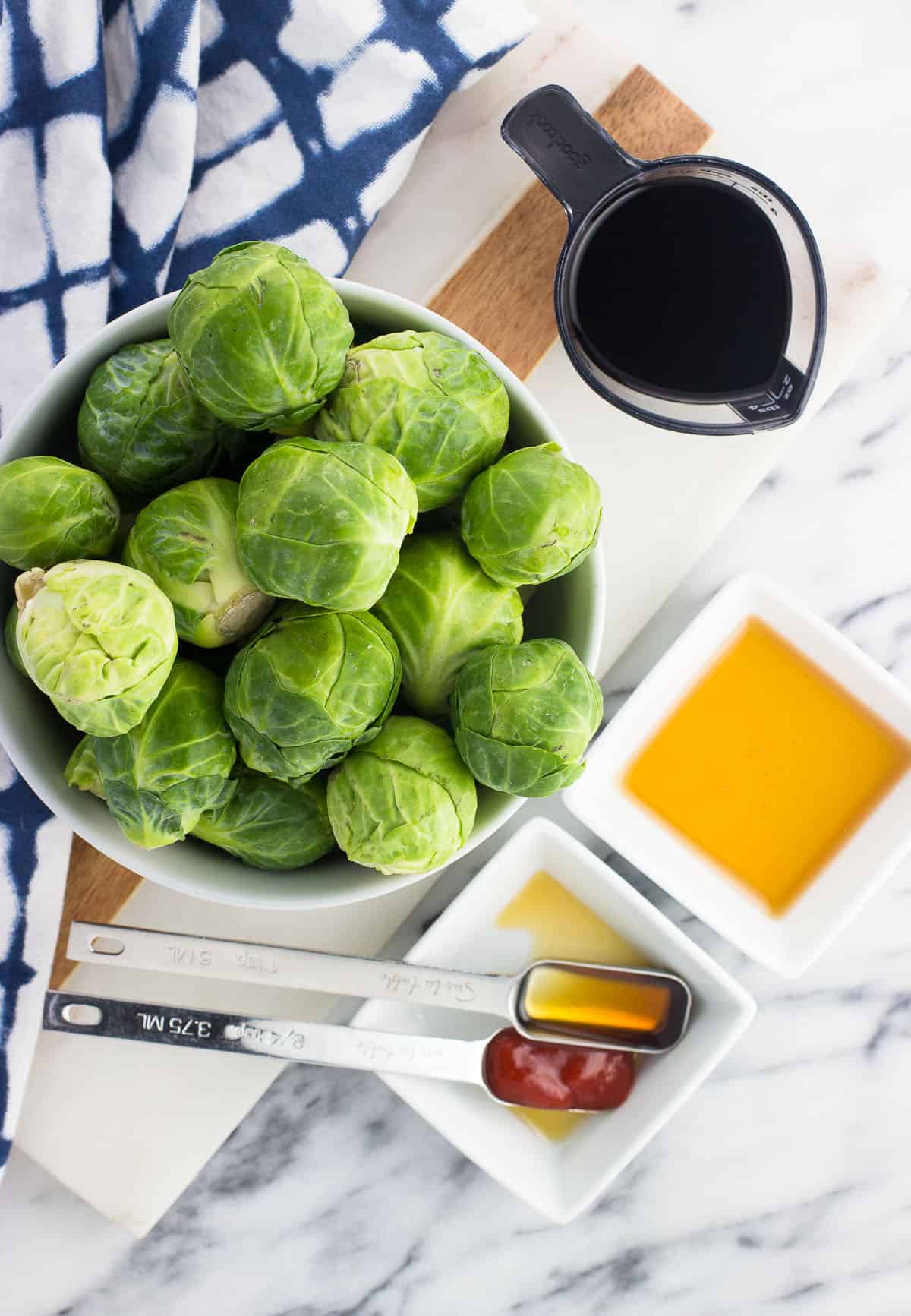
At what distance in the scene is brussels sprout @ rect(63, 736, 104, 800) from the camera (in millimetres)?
895

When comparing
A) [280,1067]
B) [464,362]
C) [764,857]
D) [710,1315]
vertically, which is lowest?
[710,1315]

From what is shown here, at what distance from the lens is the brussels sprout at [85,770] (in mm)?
895

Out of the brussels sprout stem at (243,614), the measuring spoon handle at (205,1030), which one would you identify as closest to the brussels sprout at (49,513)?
the brussels sprout stem at (243,614)

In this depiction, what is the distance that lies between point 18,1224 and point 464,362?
1212 millimetres

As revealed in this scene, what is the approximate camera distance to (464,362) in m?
0.87

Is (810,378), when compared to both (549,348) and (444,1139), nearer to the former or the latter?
(549,348)

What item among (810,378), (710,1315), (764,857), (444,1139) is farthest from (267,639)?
(710,1315)

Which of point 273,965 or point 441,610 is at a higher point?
point 441,610

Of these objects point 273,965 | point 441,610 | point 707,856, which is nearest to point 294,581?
point 441,610

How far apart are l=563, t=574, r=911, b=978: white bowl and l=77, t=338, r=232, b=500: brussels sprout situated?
23.0 inches

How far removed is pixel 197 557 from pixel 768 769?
816 millimetres

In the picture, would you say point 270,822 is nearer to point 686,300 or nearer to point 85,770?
point 85,770

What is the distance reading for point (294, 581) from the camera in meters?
0.77

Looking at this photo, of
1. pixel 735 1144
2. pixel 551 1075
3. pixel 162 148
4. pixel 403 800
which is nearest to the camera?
pixel 403 800
